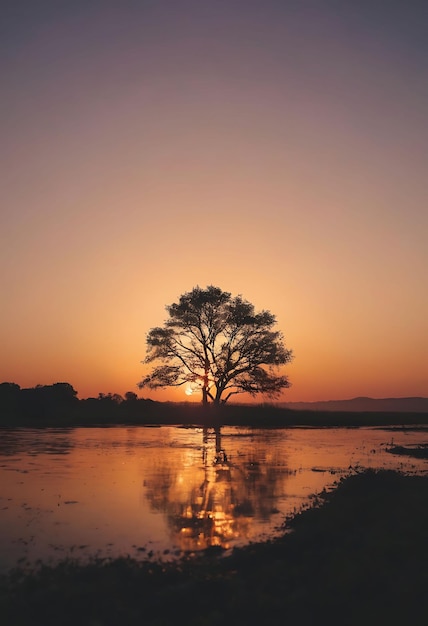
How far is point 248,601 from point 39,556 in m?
4.48

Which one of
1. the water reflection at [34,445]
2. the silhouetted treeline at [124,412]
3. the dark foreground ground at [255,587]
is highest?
the silhouetted treeline at [124,412]

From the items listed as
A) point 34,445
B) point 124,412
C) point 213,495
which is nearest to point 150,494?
point 213,495

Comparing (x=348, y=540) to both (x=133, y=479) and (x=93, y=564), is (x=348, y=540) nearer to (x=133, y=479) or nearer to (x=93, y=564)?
(x=93, y=564)

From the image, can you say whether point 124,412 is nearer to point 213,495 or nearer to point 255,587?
point 213,495

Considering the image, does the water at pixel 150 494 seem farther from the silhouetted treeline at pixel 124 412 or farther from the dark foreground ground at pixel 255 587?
the silhouetted treeline at pixel 124 412

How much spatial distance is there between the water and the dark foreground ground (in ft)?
3.67

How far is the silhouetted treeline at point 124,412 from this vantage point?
61.2 meters

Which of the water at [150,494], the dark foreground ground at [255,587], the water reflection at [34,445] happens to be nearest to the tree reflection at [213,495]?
the water at [150,494]

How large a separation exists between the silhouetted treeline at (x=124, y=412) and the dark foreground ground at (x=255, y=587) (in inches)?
1897

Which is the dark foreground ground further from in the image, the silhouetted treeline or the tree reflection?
the silhouetted treeline

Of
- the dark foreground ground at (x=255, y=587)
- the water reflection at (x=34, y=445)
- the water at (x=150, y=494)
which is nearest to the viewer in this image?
the dark foreground ground at (x=255, y=587)

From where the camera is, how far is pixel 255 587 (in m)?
8.45

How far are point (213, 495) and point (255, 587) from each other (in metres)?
8.63

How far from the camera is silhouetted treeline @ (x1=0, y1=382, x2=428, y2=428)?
201 ft
